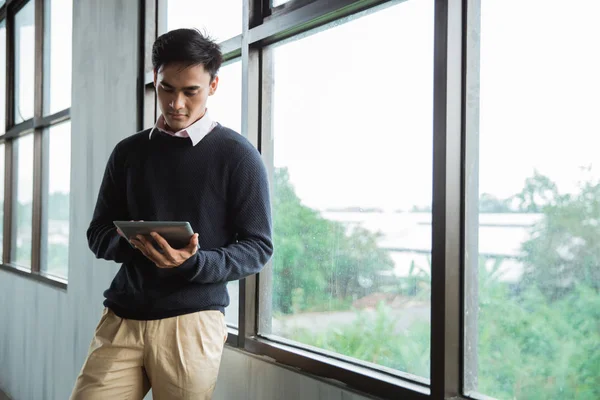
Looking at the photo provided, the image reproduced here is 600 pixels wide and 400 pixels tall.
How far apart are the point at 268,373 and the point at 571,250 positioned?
0.99 m

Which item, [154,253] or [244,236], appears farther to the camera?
[244,236]

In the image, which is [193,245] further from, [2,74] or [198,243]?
[2,74]

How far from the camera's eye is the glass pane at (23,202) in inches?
171

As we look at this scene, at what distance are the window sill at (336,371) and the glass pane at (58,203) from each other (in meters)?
2.06

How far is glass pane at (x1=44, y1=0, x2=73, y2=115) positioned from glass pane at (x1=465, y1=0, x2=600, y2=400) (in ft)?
9.63

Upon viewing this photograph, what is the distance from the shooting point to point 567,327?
4.10ft

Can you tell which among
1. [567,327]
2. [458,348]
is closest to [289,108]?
[458,348]

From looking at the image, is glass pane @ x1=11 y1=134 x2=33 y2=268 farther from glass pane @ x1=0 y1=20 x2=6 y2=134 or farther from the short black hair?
the short black hair

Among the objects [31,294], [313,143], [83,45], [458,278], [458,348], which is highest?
[83,45]

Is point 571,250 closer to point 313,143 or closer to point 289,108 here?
point 313,143

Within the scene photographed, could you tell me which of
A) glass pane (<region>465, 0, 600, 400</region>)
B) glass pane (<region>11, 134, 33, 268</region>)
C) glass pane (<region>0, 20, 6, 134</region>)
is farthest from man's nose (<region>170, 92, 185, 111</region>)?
glass pane (<region>0, 20, 6, 134</region>)

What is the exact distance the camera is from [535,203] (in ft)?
4.28

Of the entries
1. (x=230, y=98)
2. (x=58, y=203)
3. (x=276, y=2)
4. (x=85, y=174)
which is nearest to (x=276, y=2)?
(x=276, y=2)

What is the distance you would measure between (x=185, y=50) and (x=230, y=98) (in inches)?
28.1
